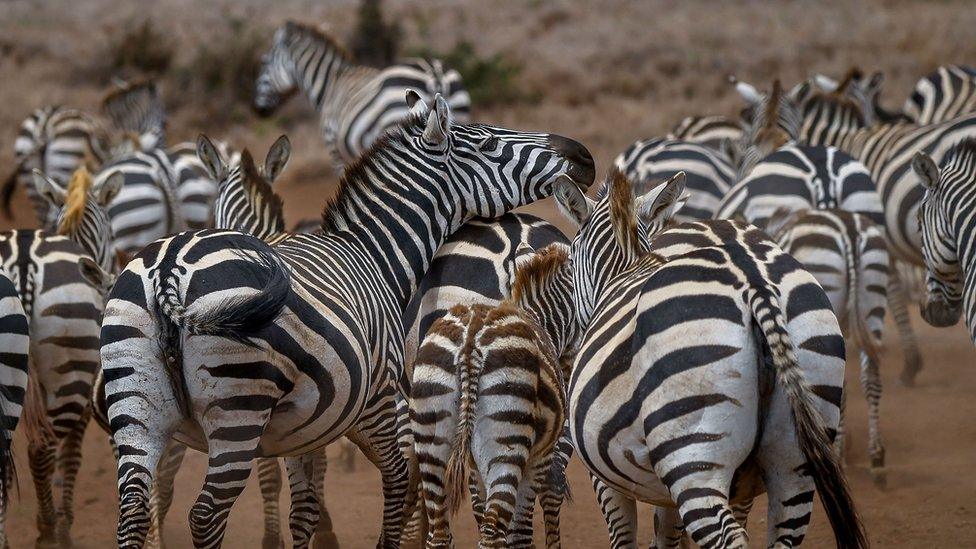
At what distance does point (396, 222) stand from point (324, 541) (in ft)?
7.79

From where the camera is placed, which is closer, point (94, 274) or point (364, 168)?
point (364, 168)

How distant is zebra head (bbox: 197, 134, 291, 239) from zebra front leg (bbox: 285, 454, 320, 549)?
175 cm

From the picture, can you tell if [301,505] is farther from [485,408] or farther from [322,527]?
[485,408]

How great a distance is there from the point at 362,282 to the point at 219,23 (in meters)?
27.9

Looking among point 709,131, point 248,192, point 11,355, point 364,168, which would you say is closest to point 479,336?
point 364,168

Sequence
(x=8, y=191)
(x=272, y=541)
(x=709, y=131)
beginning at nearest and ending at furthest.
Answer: (x=272, y=541) < (x=709, y=131) < (x=8, y=191)

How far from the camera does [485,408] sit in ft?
16.8

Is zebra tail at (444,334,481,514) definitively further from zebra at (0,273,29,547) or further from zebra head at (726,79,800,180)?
zebra head at (726,79,800,180)

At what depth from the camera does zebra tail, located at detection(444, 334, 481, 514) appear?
504cm

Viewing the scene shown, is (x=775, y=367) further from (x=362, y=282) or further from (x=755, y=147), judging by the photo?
(x=755, y=147)

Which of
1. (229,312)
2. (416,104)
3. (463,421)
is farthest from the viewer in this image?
(416,104)

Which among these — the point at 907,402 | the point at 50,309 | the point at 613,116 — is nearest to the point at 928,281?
the point at 907,402

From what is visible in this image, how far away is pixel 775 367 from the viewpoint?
14.1 feet

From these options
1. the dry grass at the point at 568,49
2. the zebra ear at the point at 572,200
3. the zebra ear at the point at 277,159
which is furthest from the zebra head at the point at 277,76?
the zebra ear at the point at 572,200
